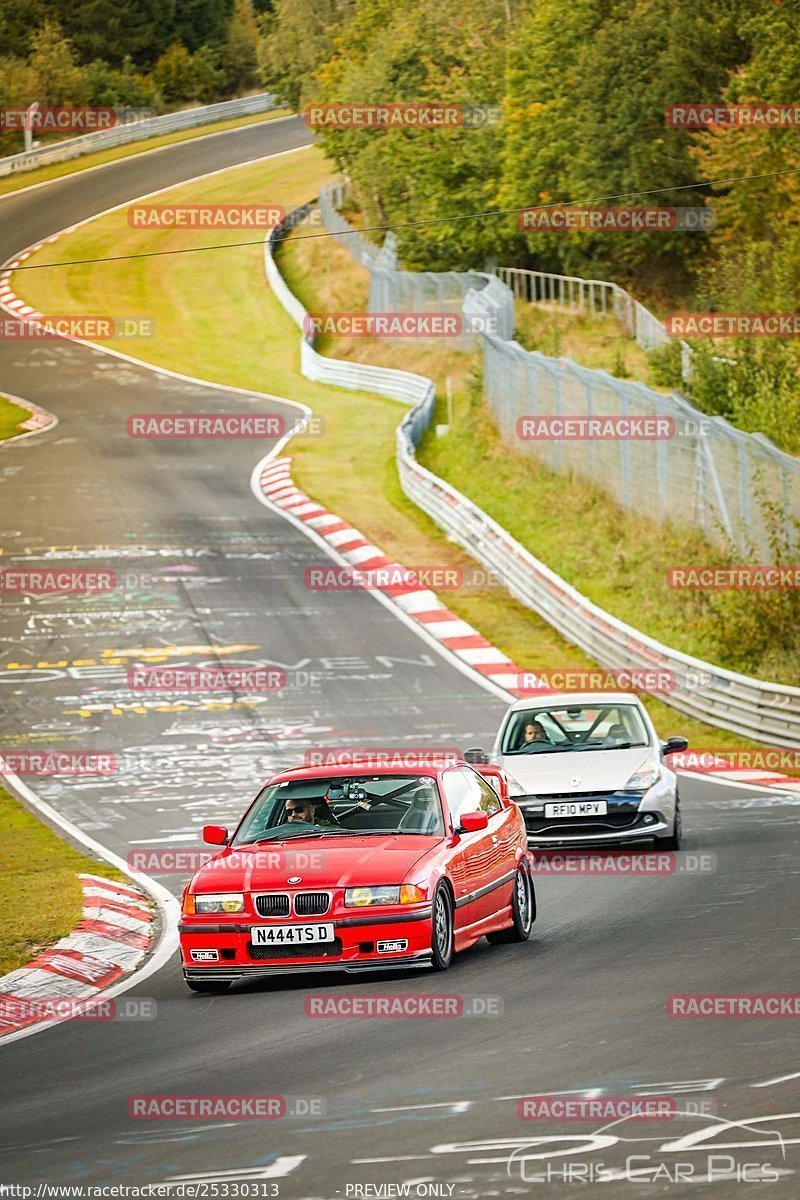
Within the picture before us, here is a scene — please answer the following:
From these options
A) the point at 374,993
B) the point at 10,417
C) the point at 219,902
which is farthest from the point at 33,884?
the point at 10,417

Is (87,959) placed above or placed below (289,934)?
below

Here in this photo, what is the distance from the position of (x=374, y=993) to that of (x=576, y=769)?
613cm

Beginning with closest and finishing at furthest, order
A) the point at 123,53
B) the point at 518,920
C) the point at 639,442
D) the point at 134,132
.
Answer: the point at 518,920 < the point at 639,442 < the point at 134,132 < the point at 123,53

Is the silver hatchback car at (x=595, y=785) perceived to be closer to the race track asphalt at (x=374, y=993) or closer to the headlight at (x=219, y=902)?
the race track asphalt at (x=374, y=993)

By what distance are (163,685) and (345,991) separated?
15.8 metres

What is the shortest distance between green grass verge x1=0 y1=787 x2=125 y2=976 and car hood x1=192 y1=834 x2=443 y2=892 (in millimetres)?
1724

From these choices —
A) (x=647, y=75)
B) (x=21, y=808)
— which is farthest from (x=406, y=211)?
(x=21, y=808)

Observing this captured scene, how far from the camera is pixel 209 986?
11.1 metres

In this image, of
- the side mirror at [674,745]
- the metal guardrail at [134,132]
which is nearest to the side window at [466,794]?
the side mirror at [674,745]

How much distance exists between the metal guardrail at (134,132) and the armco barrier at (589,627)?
43577 millimetres

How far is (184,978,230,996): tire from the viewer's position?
36.0 ft

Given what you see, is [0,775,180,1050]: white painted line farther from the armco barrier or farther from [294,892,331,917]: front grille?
Answer: the armco barrier

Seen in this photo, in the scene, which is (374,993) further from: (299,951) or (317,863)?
(317,863)

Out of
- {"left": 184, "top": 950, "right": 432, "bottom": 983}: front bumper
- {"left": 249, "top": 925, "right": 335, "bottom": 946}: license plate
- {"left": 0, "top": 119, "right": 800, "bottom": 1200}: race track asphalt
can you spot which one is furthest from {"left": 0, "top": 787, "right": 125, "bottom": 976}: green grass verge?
{"left": 249, "top": 925, "right": 335, "bottom": 946}: license plate
